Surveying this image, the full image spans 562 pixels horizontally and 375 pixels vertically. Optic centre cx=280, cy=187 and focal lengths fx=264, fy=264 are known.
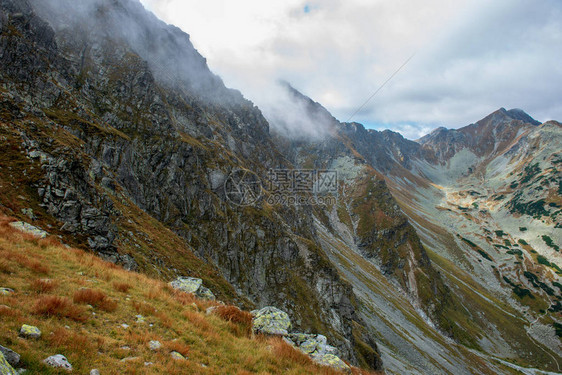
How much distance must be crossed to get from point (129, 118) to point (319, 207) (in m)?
135

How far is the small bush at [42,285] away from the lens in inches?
390

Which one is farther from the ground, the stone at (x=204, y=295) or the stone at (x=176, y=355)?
the stone at (x=176, y=355)

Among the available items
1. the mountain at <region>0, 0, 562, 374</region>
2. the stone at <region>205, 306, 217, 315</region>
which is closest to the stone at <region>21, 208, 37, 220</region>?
the mountain at <region>0, 0, 562, 374</region>

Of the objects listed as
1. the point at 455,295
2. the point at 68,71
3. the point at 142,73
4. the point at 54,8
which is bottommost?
the point at 455,295

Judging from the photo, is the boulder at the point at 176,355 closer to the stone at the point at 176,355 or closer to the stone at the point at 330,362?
the stone at the point at 176,355

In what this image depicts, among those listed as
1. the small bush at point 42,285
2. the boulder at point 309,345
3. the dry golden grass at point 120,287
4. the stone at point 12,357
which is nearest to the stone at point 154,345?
the stone at point 12,357

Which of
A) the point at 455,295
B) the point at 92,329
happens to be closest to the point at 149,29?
the point at 92,329

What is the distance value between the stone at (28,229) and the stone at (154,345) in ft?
38.9

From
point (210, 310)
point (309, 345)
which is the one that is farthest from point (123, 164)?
point (309, 345)

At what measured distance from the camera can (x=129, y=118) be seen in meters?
72.9

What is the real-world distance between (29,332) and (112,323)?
3041mm

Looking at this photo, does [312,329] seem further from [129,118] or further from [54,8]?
[54,8]

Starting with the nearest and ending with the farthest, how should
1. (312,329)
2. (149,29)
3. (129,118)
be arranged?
(312,329), (129,118), (149,29)

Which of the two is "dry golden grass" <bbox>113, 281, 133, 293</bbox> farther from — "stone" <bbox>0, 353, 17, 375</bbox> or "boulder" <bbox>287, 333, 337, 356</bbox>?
"boulder" <bbox>287, 333, 337, 356</bbox>
